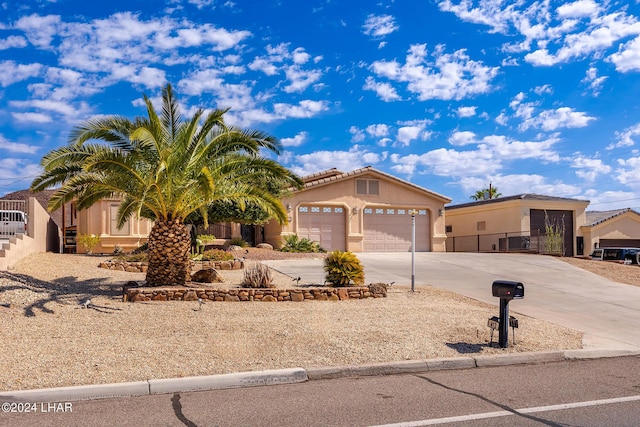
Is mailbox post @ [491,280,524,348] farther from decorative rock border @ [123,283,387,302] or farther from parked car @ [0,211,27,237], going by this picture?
parked car @ [0,211,27,237]

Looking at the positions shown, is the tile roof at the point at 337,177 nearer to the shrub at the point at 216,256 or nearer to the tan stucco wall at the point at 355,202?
the tan stucco wall at the point at 355,202

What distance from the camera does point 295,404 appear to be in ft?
21.6

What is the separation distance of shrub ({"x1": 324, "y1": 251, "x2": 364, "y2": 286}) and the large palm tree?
1.68 metres

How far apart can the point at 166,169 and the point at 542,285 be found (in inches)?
461

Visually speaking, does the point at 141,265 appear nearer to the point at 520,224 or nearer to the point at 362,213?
the point at 362,213

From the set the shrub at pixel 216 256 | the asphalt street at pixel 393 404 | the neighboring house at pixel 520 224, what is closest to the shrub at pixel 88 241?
the shrub at pixel 216 256

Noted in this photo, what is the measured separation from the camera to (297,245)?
26938 millimetres

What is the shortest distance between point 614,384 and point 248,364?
489cm

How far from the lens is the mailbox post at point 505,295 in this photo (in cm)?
918

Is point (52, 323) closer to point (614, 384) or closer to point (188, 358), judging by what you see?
point (188, 358)

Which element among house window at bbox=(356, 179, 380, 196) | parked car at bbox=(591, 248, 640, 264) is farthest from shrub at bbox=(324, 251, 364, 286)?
parked car at bbox=(591, 248, 640, 264)

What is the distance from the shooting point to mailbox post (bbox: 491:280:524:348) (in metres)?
9.18

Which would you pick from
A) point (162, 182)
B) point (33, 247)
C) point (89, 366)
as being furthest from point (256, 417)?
point (33, 247)

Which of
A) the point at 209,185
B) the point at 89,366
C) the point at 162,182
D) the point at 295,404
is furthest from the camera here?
the point at 162,182
